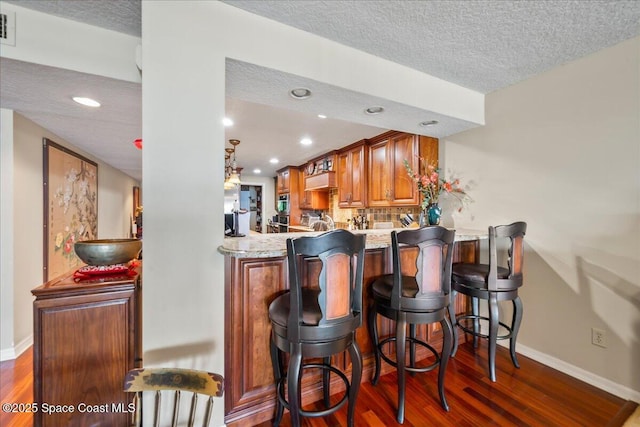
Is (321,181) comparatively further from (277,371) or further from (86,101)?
(277,371)

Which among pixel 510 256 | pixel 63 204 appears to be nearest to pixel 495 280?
pixel 510 256

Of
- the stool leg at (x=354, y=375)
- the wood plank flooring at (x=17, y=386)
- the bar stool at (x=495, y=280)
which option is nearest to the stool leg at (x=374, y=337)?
the stool leg at (x=354, y=375)

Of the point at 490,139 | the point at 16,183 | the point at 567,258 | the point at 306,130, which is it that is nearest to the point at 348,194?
the point at 306,130

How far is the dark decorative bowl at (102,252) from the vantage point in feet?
4.44

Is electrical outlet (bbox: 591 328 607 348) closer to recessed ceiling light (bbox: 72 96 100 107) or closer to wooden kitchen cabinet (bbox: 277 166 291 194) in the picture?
recessed ceiling light (bbox: 72 96 100 107)

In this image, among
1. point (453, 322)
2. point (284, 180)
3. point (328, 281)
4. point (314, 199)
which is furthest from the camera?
point (284, 180)

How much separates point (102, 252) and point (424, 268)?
1.70m

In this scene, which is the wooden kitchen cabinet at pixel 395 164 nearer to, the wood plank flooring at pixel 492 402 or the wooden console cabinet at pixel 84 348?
the wood plank flooring at pixel 492 402

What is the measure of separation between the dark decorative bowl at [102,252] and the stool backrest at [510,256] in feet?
7.32

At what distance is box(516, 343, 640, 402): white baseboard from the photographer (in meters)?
1.70

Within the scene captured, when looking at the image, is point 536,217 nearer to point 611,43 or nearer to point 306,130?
point 611,43

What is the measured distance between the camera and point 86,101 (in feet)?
6.26

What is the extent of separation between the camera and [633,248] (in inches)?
66.5

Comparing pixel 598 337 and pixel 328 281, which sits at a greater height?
pixel 328 281
